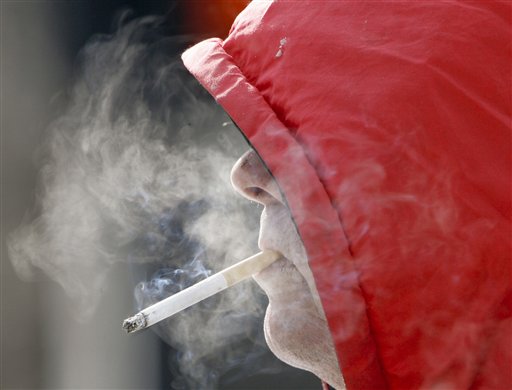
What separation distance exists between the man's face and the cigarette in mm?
23

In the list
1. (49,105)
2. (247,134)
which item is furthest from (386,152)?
(49,105)

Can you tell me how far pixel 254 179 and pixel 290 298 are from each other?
303 mm

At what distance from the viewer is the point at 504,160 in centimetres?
122

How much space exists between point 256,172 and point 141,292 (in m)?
1.68

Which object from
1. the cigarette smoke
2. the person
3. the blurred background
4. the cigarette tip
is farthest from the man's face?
the blurred background

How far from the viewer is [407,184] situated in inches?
48.2

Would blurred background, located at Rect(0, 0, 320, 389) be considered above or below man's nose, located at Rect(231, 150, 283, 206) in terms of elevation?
below

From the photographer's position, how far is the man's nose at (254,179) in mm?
1550

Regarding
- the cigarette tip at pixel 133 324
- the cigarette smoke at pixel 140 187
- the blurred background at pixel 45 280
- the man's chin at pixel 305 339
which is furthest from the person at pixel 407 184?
the blurred background at pixel 45 280

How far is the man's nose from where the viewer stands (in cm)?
155

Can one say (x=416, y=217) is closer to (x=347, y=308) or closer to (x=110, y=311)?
(x=347, y=308)

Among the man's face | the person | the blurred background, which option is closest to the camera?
the person

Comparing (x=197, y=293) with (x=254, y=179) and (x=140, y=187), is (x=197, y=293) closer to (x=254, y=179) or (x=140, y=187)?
(x=254, y=179)

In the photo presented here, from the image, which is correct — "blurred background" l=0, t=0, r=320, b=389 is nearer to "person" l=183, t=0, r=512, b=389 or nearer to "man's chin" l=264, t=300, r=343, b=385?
"man's chin" l=264, t=300, r=343, b=385
